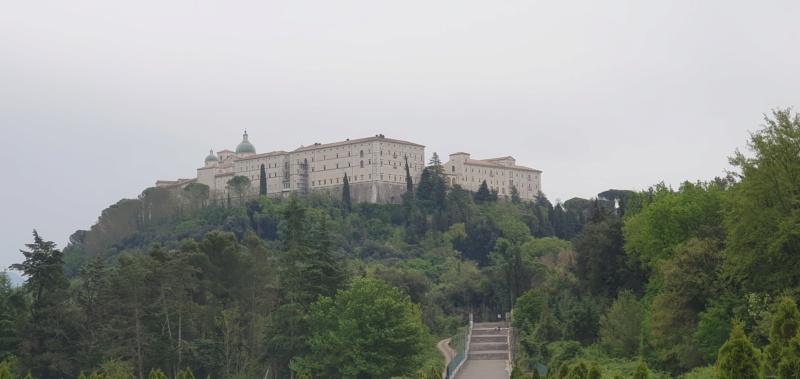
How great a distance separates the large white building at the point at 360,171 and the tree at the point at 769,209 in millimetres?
93122

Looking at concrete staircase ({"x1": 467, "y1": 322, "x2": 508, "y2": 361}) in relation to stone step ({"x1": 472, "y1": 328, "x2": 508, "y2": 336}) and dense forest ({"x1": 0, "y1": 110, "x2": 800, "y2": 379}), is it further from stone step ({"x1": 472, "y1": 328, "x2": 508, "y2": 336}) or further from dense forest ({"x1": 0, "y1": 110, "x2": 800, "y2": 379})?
dense forest ({"x1": 0, "y1": 110, "x2": 800, "y2": 379})

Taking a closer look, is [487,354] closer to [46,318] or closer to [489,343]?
[489,343]

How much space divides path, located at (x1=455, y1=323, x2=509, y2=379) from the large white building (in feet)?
188

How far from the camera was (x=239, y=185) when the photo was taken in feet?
400

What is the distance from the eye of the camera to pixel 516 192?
12762cm

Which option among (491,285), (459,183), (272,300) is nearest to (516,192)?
(459,183)

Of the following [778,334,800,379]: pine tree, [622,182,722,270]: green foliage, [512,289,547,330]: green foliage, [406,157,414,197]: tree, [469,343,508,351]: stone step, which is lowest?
[469,343,508,351]: stone step

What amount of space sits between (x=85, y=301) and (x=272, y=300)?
32.8 feet

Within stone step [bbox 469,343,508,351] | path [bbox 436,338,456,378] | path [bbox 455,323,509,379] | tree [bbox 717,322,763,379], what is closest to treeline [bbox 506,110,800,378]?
tree [bbox 717,322,763,379]

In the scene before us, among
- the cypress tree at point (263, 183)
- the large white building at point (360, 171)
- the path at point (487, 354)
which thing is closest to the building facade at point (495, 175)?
the large white building at point (360, 171)

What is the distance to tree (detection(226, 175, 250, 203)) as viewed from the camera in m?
122

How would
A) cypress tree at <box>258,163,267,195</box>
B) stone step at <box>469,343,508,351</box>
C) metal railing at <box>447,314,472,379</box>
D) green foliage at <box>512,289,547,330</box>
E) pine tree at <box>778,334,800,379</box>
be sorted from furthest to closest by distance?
1. cypress tree at <box>258,163,267,195</box>
2. green foliage at <box>512,289,547,330</box>
3. stone step at <box>469,343,508,351</box>
4. metal railing at <box>447,314,472,379</box>
5. pine tree at <box>778,334,800,379</box>

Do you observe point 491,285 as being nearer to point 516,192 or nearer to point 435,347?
point 435,347

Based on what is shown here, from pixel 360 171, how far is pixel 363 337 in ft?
273
